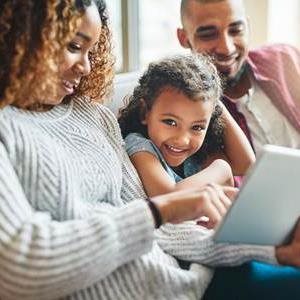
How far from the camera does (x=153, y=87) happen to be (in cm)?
127

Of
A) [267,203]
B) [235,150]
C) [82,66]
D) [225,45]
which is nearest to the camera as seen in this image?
[267,203]

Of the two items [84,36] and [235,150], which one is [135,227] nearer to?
[84,36]

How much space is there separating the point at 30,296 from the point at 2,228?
109mm

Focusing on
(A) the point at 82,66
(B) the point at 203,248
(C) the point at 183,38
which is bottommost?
(B) the point at 203,248

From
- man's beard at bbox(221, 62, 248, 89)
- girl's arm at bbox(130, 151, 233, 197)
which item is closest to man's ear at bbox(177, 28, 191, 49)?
man's beard at bbox(221, 62, 248, 89)

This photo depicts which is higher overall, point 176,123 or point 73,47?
point 73,47

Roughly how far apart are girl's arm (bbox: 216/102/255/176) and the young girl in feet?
0.48

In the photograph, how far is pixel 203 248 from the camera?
1034 mm

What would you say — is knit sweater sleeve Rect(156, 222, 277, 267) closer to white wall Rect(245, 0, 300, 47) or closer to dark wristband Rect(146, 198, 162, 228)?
dark wristband Rect(146, 198, 162, 228)

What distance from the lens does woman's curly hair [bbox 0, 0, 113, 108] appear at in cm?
85

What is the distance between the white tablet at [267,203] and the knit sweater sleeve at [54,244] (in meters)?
0.15

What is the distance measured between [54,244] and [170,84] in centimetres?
56

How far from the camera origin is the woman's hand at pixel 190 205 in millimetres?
893

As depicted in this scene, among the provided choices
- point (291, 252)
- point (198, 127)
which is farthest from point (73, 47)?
point (291, 252)
